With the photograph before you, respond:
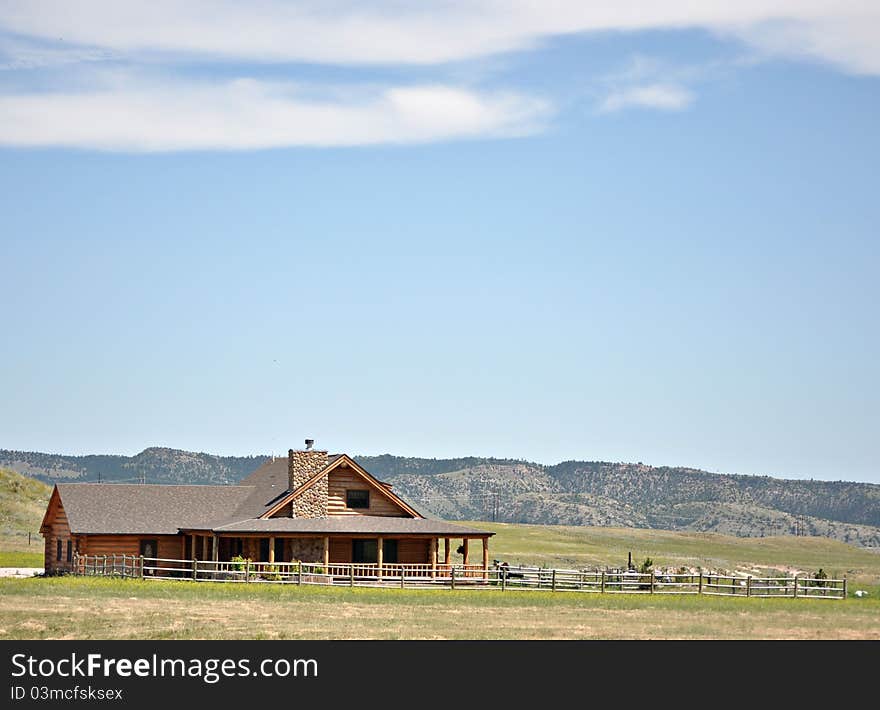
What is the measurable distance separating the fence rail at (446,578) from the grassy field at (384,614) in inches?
86.4

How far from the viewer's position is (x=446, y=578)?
63812 mm

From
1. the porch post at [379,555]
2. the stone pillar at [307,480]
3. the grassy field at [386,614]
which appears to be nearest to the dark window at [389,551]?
the porch post at [379,555]

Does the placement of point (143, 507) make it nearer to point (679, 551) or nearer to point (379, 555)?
point (379, 555)

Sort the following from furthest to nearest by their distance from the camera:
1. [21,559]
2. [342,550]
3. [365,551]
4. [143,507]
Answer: [21,559]
[143,507]
[365,551]
[342,550]

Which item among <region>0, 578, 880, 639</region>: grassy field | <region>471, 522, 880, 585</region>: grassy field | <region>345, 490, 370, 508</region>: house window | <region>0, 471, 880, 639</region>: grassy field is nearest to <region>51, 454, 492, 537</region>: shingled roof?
<region>345, 490, 370, 508</region>: house window

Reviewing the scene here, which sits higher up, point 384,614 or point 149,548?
point 149,548

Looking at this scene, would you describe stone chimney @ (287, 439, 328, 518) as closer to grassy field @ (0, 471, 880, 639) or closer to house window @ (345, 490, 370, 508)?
house window @ (345, 490, 370, 508)

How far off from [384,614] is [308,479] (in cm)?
2099

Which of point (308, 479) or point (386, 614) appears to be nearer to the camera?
point (386, 614)

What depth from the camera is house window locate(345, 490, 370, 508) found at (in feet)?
218

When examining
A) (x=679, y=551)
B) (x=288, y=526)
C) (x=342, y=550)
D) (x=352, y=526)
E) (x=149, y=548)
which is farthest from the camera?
(x=679, y=551)

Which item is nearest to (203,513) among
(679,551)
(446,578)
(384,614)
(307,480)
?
(307,480)
